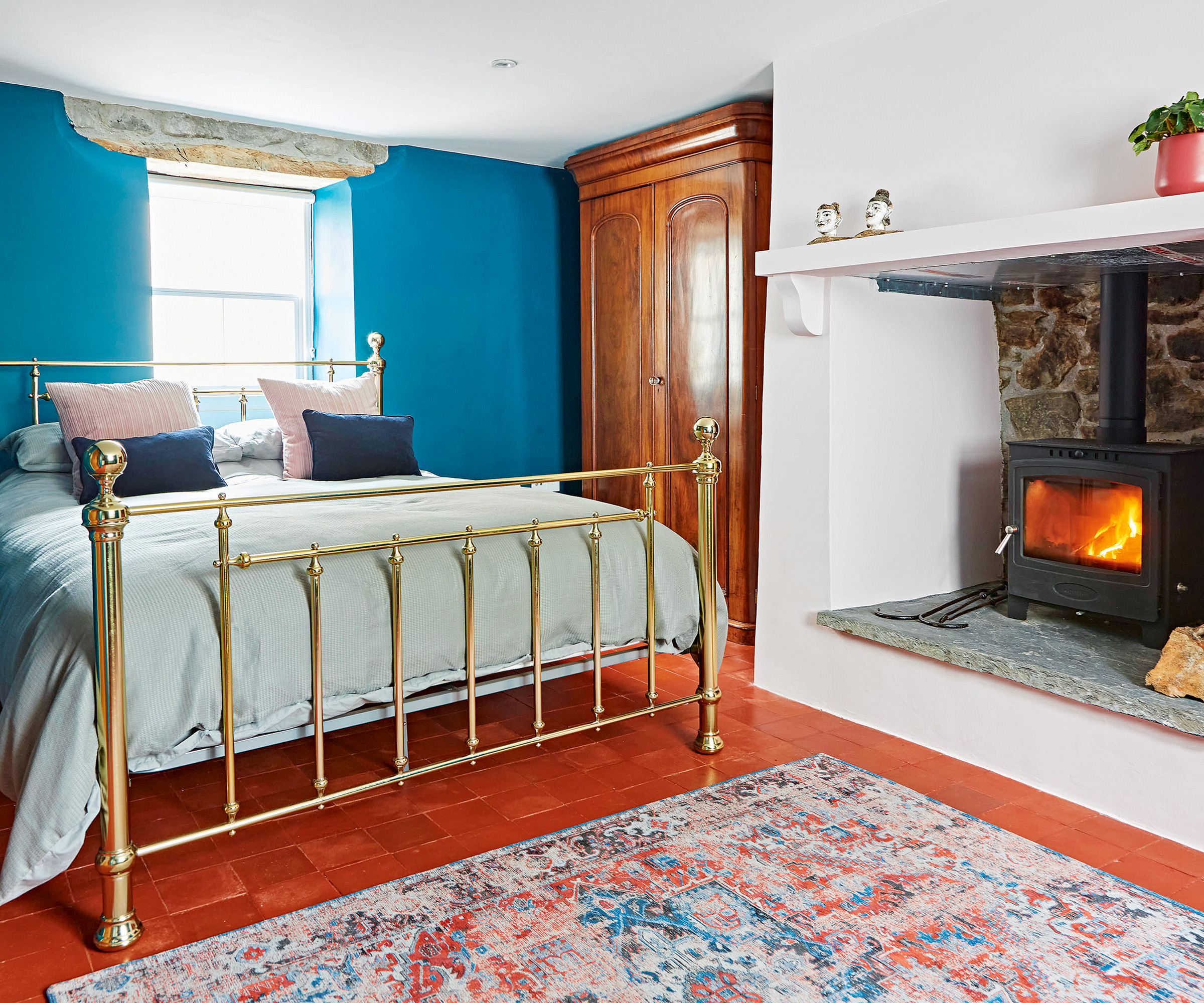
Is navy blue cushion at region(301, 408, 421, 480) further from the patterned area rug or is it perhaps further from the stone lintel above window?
the patterned area rug

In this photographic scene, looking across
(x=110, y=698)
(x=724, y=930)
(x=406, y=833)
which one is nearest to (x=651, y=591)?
(x=406, y=833)

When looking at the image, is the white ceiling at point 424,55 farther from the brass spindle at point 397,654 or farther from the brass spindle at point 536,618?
the brass spindle at point 397,654

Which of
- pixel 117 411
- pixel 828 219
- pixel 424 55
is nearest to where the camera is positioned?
pixel 828 219

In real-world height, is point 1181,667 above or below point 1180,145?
below

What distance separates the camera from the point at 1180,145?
2164 mm

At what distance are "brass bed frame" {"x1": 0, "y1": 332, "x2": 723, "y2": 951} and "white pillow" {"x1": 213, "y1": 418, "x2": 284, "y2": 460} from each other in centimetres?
78

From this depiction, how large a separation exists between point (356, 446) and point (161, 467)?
0.75 meters

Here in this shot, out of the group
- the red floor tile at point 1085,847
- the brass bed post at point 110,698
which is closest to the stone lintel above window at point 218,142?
the brass bed post at point 110,698

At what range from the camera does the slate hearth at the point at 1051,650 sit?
235 centimetres

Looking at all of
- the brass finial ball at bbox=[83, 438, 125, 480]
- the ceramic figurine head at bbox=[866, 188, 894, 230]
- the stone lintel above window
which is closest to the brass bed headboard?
Result: the stone lintel above window

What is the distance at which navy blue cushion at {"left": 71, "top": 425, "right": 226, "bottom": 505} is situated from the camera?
326 cm

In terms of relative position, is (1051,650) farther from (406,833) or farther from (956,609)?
(406,833)

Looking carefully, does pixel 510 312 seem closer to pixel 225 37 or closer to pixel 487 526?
pixel 225 37

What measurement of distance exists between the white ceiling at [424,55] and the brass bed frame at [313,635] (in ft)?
4.72
